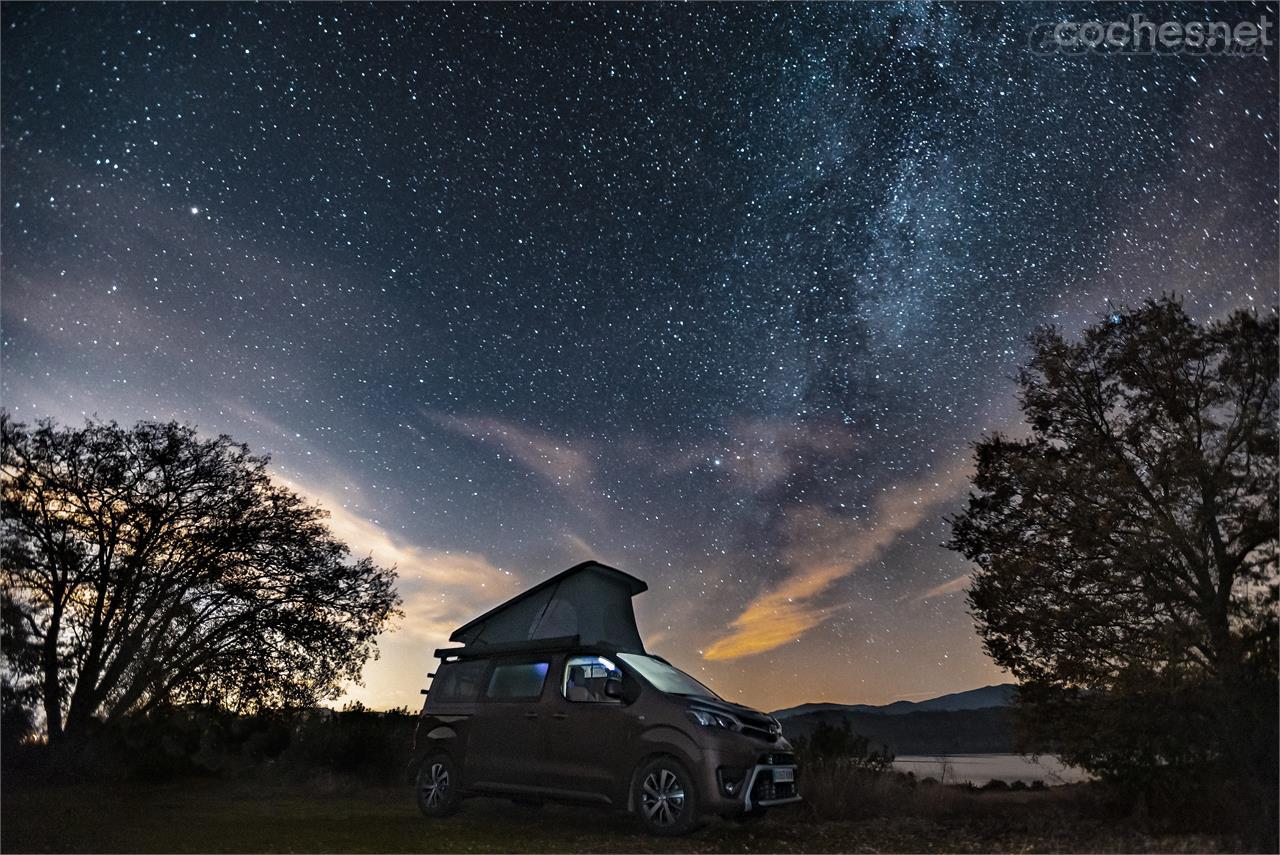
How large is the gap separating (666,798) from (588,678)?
6.20 feet

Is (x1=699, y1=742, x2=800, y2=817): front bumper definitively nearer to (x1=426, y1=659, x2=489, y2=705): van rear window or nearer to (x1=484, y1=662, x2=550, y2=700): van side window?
(x1=484, y1=662, x2=550, y2=700): van side window

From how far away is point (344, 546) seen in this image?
19578 mm

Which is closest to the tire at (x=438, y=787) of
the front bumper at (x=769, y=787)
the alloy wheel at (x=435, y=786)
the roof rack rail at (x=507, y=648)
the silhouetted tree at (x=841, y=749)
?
the alloy wheel at (x=435, y=786)

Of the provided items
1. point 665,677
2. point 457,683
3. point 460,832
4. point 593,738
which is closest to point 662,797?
point 593,738

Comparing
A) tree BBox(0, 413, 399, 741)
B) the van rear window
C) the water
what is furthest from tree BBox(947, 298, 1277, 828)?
tree BBox(0, 413, 399, 741)

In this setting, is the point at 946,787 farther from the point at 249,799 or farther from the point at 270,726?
the point at 270,726

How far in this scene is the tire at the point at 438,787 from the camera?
1152cm

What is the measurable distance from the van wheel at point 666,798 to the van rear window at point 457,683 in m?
3.09

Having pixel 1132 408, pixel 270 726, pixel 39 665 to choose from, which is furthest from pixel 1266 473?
pixel 39 665

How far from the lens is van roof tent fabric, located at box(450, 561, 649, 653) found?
1446 cm

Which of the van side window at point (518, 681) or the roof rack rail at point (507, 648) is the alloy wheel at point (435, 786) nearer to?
the van side window at point (518, 681)

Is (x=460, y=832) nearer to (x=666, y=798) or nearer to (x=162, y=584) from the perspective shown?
(x=666, y=798)

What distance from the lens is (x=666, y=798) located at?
9727mm

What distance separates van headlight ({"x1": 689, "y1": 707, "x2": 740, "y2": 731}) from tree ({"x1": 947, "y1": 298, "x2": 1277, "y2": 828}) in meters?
6.07
